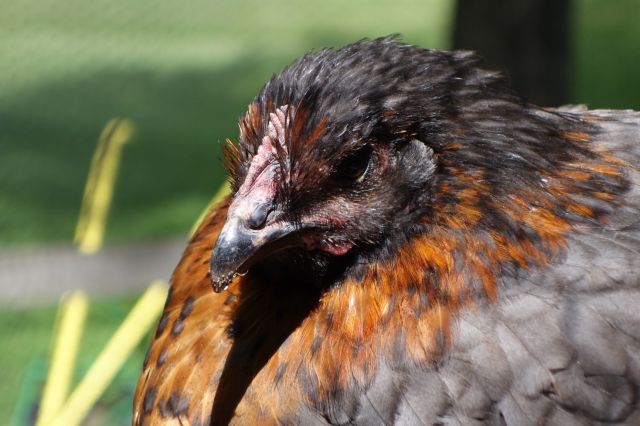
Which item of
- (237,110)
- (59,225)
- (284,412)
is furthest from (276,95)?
(237,110)

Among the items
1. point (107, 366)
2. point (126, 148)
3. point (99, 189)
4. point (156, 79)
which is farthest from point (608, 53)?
point (107, 366)

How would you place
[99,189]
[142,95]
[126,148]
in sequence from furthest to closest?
1. [142,95]
2. [126,148]
3. [99,189]

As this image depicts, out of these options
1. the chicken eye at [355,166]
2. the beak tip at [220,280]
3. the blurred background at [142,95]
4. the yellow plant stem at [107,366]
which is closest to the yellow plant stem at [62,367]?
the yellow plant stem at [107,366]

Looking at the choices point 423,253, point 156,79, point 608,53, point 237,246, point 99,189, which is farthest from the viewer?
point 608,53

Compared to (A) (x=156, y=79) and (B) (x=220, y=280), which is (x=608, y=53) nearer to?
(A) (x=156, y=79)

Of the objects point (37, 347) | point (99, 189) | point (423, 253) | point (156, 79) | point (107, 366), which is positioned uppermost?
point (423, 253)

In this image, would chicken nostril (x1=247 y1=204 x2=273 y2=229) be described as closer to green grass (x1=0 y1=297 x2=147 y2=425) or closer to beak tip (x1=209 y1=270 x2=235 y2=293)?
beak tip (x1=209 y1=270 x2=235 y2=293)

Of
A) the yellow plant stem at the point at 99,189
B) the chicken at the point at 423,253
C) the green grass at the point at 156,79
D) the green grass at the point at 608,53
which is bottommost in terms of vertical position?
the green grass at the point at 608,53

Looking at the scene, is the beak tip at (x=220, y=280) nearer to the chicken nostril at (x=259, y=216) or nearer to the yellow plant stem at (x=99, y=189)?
the chicken nostril at (x=259, y=216)
